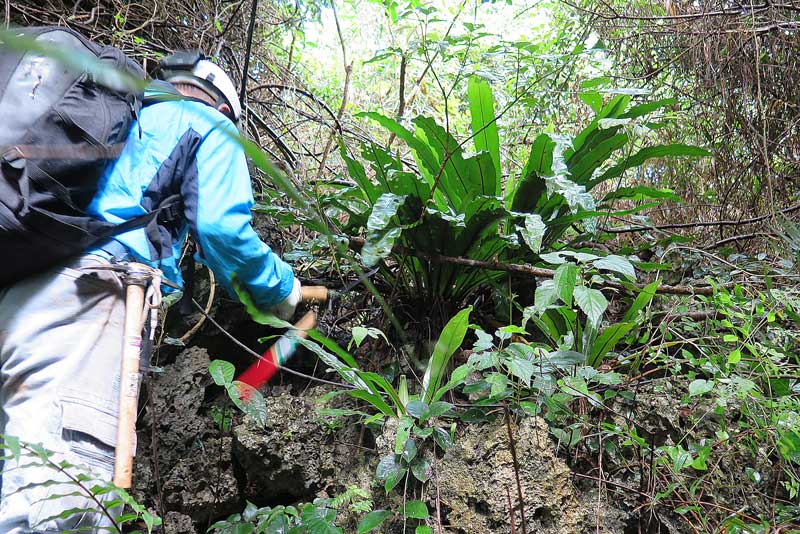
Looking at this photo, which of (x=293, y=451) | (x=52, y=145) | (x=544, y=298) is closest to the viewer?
(x=52, y=145)

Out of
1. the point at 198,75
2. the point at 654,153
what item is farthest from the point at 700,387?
the point at 198,75

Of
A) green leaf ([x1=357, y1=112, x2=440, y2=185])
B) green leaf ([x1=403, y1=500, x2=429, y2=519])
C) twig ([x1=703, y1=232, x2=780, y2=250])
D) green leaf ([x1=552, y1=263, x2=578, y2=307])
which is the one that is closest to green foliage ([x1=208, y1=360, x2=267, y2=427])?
green leaf ([x1=403, y1=500, x2=429, y2=519])

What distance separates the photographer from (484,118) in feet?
8.84

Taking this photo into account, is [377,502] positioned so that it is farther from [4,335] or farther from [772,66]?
[772,66]

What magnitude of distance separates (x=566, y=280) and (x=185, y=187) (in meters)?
1.35

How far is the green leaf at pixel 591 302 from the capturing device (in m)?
1.78

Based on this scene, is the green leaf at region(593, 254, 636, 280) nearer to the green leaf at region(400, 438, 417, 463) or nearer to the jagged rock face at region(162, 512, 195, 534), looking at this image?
the green leaf at region(400, 438, 417, 463)

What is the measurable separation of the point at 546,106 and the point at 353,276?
217cm

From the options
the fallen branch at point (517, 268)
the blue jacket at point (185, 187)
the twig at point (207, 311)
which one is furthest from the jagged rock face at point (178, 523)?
the fallen branch at point (517, 268)

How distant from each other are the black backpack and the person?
89 mm

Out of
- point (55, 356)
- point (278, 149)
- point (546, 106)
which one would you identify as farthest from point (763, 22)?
point (55, 356)

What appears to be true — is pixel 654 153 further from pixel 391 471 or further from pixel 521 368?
pixel 391 471

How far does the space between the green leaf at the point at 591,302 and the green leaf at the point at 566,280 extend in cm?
4

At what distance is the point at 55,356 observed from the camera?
1790 mm
